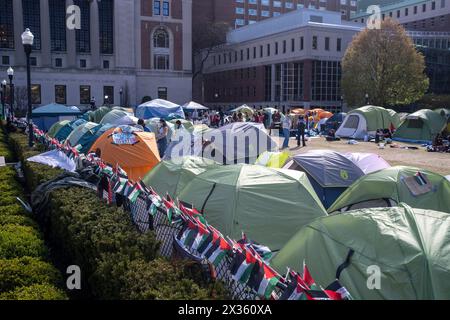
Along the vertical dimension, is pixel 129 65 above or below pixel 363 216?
above

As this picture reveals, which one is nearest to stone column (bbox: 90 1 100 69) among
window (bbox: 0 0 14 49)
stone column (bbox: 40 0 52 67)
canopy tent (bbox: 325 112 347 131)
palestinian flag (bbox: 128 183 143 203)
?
stone column (bbox: 40 0 52 67)

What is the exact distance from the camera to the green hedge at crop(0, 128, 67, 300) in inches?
188

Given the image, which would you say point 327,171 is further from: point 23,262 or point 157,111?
point 157,111

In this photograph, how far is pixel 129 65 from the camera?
63469mm

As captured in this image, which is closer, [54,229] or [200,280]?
[200,280]

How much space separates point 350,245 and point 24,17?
61.9 m

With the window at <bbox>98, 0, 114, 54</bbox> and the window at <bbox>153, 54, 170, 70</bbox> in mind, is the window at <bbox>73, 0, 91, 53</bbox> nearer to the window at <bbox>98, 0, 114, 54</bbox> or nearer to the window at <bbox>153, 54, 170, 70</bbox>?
the window at <bbox>98, 0, 114, 54</bbox>

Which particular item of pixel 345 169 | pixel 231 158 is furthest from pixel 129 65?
pixel 345 169

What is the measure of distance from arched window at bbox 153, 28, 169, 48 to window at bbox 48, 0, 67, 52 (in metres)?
12.5

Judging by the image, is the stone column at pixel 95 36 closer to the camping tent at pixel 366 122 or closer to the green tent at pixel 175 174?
the camping tent at pixel 366 122

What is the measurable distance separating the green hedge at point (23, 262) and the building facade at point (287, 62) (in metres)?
54.3

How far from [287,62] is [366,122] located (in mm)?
33541

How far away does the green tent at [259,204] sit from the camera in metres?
7.31
